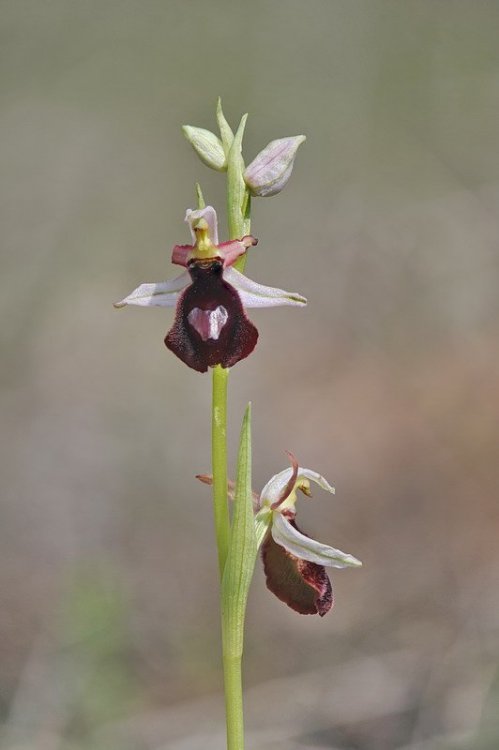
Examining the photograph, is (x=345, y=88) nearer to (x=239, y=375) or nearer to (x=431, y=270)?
(x=431, y=270)

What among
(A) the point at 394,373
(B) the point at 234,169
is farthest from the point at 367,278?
(B) the point at 234,169

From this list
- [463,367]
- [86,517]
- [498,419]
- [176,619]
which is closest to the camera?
[176,619]

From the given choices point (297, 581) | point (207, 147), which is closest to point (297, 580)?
point (297, 581)

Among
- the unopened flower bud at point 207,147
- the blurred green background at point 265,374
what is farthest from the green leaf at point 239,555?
the blurred green background at point 265,374

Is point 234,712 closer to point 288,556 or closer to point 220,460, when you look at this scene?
point 288,556

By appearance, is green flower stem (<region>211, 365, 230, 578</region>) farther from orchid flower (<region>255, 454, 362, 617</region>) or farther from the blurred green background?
the blurred green background

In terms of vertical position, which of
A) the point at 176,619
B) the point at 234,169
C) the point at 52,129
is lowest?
the point at 176,619

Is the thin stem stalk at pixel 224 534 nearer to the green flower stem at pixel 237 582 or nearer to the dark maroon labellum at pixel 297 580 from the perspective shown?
the green flower stem at pixel 237 582
